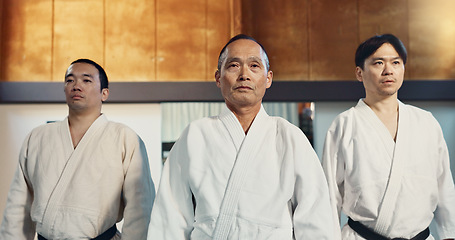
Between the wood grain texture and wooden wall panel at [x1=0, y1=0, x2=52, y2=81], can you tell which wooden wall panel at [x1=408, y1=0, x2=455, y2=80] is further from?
wooden wall panel at [x1=0, y1=0, x2=52, y2=81]

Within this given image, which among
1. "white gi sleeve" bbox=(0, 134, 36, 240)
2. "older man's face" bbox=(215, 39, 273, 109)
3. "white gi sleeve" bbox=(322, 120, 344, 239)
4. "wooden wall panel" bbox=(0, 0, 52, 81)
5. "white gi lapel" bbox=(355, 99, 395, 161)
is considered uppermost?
"wooden wall panel" bbox=(0, 0, 52, 81)

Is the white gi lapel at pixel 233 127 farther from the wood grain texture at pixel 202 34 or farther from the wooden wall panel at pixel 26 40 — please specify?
the wooden wall panel at pixel 26 40

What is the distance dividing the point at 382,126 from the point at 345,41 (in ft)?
8.27

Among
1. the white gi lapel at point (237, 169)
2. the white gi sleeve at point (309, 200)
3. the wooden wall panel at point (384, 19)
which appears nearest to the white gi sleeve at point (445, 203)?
the white gi sleeve at point (309, 200)

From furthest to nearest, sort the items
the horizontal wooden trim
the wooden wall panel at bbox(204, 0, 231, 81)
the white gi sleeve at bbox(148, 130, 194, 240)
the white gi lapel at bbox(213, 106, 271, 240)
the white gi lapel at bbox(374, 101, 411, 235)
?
the wooden wall panel at bbox(204, 0, 231, 81) → the horizontal wooden trim → the white gi lapel at bbox(374, 101, 411, 235) → the white gi sleeve at bbox(148, 130, 194, 240) → the white gi lapel at bbox(213, 106, 271, 240)

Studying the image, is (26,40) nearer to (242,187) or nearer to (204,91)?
(204,91)

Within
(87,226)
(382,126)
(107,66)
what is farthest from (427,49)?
(87,226)

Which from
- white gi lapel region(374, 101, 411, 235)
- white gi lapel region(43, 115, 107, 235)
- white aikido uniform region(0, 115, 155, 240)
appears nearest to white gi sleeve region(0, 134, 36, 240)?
white aikido uniform region(0, 115, 155, 240)

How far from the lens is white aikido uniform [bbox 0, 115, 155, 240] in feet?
9.27

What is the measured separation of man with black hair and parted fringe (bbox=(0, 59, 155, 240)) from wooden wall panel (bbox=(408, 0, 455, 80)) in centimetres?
342

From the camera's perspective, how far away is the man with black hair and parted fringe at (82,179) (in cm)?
283

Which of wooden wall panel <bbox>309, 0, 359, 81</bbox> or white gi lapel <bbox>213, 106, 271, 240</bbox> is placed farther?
wooden wall panel <bbox>309, 0, 359, 81</bbox>

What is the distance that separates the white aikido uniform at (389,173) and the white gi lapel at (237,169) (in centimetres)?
74

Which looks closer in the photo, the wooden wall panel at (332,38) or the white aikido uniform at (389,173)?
the white aikido uniform at (389,173)
